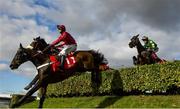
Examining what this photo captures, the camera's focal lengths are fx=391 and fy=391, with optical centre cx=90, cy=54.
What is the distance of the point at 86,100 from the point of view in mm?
24688

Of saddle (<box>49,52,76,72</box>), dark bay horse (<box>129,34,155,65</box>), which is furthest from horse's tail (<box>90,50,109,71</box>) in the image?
dark bay horse (<box>129,34,155,65</box>)

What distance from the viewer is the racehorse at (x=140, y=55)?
2544 centimetres

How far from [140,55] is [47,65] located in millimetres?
7942

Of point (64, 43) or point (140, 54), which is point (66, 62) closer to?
point (64, 43)

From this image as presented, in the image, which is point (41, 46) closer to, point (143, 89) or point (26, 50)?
point (26, 50)

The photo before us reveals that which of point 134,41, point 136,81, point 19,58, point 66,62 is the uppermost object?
point 134,41

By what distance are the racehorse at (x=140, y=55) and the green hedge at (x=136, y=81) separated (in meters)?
1.78

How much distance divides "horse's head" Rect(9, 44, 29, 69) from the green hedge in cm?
596

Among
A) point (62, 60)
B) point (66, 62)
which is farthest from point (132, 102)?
point (62, 60)

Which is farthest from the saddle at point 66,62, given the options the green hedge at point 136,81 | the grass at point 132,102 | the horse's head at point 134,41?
the horse's head at point 134,41

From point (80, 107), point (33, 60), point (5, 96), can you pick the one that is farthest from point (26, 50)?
point (5, 96)

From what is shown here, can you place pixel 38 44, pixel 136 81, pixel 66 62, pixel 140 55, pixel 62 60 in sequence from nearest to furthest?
pixel 62 60, pixel 66 62, pixel 38 44, pixel 136 81, pixel 140 55

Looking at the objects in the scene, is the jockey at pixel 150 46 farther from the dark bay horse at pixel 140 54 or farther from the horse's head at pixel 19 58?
the horse's head at pixel 19 58

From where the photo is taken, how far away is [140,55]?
25828 mm
